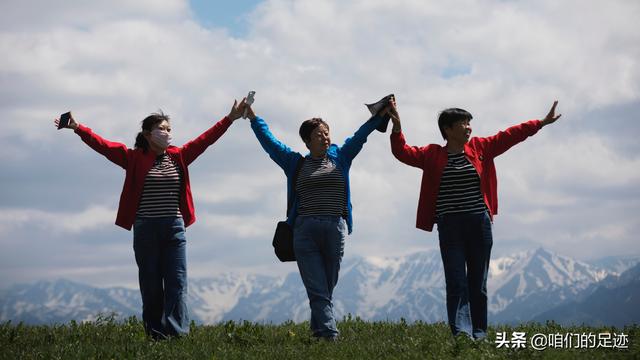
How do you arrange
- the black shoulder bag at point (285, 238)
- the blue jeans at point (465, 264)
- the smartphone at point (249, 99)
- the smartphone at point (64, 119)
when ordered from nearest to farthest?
the blue jeans at point (465, 264) < the black shoulder bag at point (285, 238) < the smartphone at point (64, 119) < the smartphone at point (249, 99)

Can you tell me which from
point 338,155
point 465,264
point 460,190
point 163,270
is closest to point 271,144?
point 338,155

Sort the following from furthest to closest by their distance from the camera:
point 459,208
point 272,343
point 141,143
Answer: point 141,143 < point 272,343 < point 459,208

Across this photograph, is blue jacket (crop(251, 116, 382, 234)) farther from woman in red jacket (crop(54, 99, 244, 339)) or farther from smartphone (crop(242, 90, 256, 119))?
woman in red jacket (crop(54, 99, 244, 339))

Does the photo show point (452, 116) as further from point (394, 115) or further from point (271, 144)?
point (271, 144)

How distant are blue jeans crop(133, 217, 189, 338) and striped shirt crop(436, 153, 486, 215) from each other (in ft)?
13.0

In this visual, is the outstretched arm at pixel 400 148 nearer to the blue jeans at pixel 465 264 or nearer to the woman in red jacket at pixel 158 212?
the blue jeans at pixel 465 264

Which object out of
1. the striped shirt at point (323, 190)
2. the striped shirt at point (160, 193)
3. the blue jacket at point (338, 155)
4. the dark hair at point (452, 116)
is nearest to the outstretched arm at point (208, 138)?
the striped shirt at point (160, 193)

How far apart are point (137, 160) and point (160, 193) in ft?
2.12

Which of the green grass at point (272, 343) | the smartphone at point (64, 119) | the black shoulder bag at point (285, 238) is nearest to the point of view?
the green grass at point (272, 343)

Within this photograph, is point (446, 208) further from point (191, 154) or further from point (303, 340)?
point (191, 154)

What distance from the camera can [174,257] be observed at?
12.3m

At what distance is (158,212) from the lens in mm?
12344

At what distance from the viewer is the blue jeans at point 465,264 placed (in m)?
11.7

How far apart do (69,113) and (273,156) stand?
3.19m
